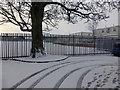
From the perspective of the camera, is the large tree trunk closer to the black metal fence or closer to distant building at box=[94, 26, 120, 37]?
the black metal fence

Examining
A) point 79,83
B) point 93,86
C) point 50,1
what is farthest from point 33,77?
point 50,1

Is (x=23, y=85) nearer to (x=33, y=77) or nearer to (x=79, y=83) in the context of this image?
(x=33, y=77)

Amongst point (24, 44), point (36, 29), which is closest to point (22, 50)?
point (24, 44)

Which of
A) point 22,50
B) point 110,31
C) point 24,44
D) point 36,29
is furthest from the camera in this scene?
point 110,31

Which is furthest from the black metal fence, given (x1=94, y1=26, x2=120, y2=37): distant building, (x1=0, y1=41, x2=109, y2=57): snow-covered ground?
(x1=94, y1=26, x2=120, y2=37): distant building

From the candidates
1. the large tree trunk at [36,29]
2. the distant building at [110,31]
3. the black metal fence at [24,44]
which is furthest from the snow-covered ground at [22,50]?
the distant building at [110,31]

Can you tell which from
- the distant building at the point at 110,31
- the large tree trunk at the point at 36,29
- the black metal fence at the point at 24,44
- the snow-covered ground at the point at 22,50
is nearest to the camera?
the large tree trunk at the point at 36,29

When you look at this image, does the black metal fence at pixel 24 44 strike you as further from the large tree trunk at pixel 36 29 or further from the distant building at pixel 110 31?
the distant building at pixel 110 31

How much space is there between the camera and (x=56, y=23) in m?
18.9

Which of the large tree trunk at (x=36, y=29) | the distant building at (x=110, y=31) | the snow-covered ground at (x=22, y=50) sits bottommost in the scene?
the snow-covered ground at (x=22, y=50)

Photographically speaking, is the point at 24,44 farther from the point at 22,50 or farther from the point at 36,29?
the point at 36,29

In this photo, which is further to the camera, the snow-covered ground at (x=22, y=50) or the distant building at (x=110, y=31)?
the distant building at (x=110, y=31)

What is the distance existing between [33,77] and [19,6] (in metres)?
10.2

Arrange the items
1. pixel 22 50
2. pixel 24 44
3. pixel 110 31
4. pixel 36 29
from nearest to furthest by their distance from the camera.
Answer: pixel 36 29 → pixel 24 44 → pixel 22 50 → pixel 110 31
